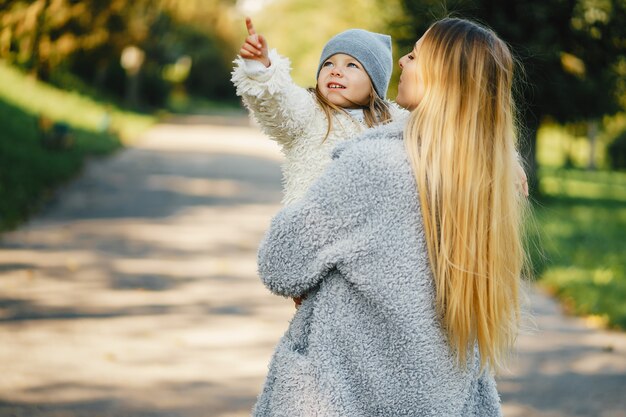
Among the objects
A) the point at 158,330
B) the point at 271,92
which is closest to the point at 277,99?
the point at 271,92

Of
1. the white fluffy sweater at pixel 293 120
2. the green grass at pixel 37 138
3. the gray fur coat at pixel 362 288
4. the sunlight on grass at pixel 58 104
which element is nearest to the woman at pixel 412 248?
the gray fur coat at pixel 362 288

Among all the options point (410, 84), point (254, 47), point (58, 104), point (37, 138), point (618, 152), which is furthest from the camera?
point (618, 152)

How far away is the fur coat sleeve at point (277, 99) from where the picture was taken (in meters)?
2.43

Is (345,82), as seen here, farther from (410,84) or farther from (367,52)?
(410,84)

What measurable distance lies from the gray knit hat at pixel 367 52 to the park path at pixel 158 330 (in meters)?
0.81

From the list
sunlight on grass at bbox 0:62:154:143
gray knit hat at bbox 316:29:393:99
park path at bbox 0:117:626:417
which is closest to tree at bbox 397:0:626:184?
park path at bbox 0:117:626:417

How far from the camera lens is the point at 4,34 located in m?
9.76

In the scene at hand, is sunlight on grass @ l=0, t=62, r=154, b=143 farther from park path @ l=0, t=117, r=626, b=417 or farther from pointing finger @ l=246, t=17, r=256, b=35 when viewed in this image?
pointing finger @ l=246, t=17, r=256, b=35

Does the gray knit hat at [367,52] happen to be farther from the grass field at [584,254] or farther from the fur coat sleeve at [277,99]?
the grass field at [584,254]

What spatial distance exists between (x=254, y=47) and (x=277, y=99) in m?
0.15

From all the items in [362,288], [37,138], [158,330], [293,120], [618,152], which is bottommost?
[618,152]

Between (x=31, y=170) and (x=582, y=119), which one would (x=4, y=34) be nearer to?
(x=31, y=170)

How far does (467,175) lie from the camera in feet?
6.61

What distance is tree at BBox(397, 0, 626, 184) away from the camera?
15617 millimetres
